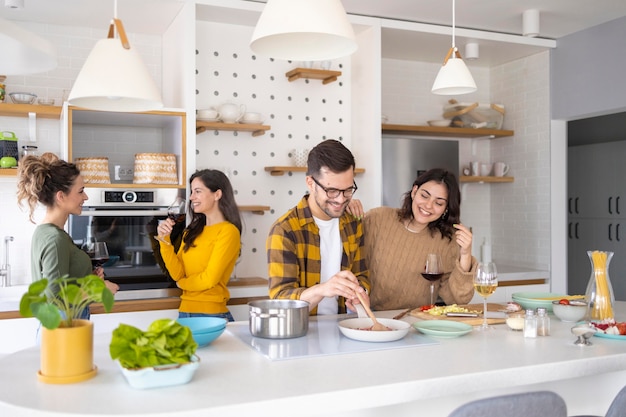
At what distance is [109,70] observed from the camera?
74.0 inches

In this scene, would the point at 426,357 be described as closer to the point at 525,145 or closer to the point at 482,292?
the point at 482,292

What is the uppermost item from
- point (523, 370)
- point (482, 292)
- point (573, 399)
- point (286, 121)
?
point (286, 121)

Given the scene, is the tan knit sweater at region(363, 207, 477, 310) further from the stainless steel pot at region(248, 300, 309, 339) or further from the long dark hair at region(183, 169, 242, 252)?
the long dark hair at region(183, 169, 242, 252)

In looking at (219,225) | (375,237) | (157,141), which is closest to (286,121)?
(157,141)

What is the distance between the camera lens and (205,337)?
198cm

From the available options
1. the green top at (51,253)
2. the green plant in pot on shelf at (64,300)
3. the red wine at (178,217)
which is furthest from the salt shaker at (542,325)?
the red wine at (178,217)

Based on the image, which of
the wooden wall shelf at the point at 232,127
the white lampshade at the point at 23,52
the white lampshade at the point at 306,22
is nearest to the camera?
the white lampshade at the point at 23,52

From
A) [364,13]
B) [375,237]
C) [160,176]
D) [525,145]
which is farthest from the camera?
[525,145]

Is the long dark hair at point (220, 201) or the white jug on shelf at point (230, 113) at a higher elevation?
the white jug on shelf at point (230, 113)

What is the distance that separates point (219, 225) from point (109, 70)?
6.31ft

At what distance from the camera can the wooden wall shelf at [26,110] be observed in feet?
13.0

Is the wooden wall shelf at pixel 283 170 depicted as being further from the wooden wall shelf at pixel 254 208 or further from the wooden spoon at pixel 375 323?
the wooden spoon at pixel 375 323

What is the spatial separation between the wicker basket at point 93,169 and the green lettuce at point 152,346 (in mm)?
2491

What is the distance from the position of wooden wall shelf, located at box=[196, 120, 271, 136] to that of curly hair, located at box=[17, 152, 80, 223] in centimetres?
129
